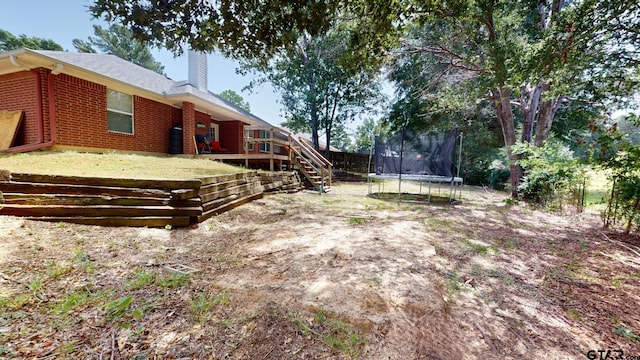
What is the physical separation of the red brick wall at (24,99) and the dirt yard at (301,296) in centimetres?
540

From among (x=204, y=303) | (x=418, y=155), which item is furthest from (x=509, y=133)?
(x=204, y=303)

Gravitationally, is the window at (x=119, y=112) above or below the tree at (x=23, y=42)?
below

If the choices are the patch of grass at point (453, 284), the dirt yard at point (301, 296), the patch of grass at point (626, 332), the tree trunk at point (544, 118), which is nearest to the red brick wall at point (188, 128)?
the dirt yard at point (301, 296)

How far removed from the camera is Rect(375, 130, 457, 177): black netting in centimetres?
727

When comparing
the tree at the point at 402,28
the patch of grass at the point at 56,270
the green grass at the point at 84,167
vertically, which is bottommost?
the patch of grass at the point at 56,270

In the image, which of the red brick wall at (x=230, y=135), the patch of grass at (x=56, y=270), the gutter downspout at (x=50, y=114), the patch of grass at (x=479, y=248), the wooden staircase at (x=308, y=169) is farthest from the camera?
the red brick wall at (x=230, y=135)

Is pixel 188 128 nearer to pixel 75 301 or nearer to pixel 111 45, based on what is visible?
pixel 75 301

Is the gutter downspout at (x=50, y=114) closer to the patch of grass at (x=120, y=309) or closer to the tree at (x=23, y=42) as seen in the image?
the patch of grass at (x=120, y=309)

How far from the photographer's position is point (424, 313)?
65.8 inches

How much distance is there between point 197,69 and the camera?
11.0m

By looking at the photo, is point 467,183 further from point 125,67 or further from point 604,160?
point 125,67

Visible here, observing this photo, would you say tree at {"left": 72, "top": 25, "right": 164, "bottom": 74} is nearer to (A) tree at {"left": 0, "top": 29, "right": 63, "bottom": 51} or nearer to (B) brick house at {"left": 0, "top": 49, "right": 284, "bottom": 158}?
(A) tree at {"left": 0, "top": 29, "right": 63, "bottom": 51}

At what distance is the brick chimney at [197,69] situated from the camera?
10812 millimetres

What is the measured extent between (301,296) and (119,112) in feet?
27.5
